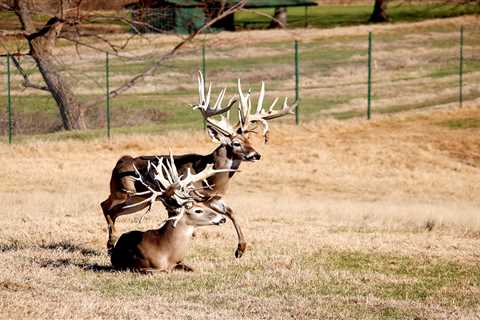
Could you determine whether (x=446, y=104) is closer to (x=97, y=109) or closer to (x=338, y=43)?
(x=97, y=109)

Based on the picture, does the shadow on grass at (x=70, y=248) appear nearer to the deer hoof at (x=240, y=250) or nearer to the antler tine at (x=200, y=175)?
the antler tine at (x=200, y=175)

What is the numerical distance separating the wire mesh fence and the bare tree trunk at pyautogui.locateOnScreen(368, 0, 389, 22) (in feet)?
28.3

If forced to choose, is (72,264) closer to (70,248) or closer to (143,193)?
(143,193)

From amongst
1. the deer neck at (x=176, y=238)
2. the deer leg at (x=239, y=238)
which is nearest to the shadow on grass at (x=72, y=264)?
the deer neck at (x=176, y=238)

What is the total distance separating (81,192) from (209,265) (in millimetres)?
9535

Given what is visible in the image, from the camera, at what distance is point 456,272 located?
13.6 meters

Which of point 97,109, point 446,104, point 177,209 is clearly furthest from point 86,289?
point 446,104

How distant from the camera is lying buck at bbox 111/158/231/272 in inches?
512

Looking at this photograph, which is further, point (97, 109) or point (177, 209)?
point (97, 109)

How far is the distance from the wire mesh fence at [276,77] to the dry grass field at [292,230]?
3.21 m

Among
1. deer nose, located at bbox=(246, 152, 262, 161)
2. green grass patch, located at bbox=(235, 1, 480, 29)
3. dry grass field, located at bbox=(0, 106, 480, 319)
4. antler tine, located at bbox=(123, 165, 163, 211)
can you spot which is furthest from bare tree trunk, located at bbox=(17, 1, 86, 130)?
green grass patch, located at bbox=(235, 1, 480, 29)

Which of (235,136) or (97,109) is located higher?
(235,136)

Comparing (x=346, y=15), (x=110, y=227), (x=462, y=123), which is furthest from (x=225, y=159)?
(x=346, y=15)

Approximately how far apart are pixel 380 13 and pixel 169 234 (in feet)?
177
